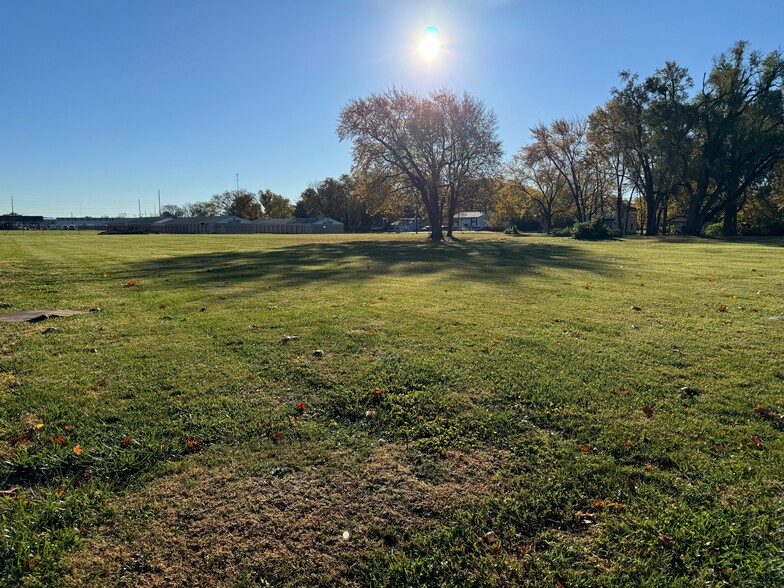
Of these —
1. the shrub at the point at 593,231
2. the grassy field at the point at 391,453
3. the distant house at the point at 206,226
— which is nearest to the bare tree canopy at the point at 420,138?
the shrub at the point at 593,231

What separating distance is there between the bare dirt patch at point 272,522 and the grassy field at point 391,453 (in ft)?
0.04

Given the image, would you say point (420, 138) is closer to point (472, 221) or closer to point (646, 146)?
point (646, 146)

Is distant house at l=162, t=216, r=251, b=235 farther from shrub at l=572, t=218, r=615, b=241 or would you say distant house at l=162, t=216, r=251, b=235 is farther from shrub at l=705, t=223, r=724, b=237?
shrub at l=705, t=223, r=724, b=237

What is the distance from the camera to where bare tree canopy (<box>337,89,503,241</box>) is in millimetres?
38375

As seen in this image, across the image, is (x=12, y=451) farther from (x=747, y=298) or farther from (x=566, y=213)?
(x=566, y=213)

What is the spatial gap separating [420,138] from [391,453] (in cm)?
3807

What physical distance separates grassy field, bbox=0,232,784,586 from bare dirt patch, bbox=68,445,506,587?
0.01 meters

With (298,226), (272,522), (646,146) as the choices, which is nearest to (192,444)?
(272,522)

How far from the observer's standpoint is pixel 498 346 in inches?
223

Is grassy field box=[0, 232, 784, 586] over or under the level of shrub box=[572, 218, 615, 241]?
under

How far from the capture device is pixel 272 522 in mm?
2553

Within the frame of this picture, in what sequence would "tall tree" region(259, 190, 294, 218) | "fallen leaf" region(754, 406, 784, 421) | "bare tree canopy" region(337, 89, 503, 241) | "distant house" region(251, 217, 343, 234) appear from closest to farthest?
"fallen leaf" region(754, 406, 784, 421)
"bare tree canopy" region(337, 89, 503, 241)
"distant house" region(251, 217, 343, 234)
"tall tree" region(259, 190, 294, 218)

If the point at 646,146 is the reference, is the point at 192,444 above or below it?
below

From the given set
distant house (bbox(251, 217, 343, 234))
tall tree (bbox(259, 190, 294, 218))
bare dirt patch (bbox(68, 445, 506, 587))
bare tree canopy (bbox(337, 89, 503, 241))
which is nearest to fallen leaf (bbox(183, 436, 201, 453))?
bare dirt patch (bbox(68, 445, 506, 587))
